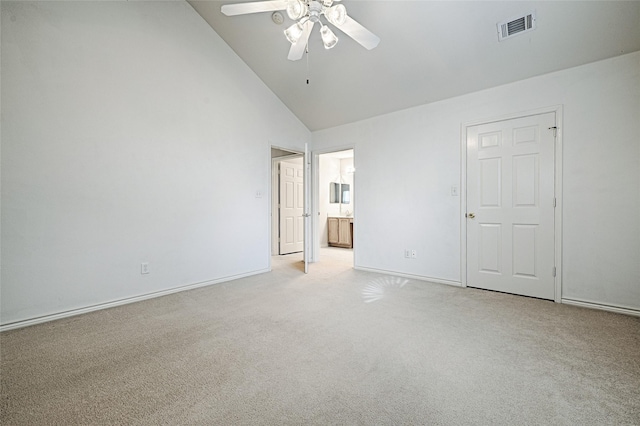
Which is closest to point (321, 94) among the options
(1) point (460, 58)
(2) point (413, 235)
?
(1) point (460, 58)

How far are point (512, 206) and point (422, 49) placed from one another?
2089mm

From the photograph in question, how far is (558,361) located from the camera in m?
1.91

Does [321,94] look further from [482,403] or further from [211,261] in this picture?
[482,403]

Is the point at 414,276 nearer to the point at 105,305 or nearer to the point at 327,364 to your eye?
the point at 327,364

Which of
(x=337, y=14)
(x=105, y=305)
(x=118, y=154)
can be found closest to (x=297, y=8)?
(x=337, y=14)

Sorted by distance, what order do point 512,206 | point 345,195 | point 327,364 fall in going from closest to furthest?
point 327,364 < point 512,206 < point 345,195

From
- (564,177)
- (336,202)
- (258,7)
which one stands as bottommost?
(336,202)

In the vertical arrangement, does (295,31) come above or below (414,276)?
above

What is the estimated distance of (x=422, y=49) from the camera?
126 inches

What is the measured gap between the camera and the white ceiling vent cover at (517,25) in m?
2.60

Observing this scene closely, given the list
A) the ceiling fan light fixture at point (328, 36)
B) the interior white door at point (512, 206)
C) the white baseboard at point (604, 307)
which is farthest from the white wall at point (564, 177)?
the ceiling fan light fixture at point (328, 36)

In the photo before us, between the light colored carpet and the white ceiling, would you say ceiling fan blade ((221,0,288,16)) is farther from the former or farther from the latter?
the light colored carpet

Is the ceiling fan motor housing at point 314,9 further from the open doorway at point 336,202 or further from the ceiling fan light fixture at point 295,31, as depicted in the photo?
the open doorway at point 336,202

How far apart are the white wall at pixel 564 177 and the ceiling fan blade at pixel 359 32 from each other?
195cm
